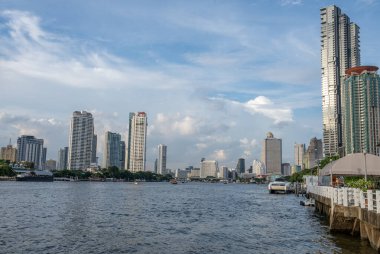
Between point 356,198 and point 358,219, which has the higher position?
point 356,198

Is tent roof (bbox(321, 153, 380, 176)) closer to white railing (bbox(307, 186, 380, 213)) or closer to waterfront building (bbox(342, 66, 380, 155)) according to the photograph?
white railing (bbox(307, 186, 380, 213))

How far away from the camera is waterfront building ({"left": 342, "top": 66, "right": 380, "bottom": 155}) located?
140 meters

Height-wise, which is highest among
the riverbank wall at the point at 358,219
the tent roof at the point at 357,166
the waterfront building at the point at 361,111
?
the waterfront building at the point at 361,111

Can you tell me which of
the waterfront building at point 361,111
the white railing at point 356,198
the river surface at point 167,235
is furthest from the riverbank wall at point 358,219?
the waterfront building at point 361,111

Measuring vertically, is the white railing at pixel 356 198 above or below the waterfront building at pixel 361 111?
below

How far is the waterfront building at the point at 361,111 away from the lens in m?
140

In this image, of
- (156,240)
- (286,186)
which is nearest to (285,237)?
(156,240)

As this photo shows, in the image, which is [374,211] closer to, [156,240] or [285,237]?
[285,237]

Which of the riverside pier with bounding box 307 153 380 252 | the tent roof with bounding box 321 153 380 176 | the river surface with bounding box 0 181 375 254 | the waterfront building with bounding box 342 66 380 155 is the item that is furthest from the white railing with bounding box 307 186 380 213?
the waterfront building with bounding box 342 66 380 155

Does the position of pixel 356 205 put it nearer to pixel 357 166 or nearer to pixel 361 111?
pixel 357 166

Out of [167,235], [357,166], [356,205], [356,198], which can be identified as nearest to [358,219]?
[356,205]

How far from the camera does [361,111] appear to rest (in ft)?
510

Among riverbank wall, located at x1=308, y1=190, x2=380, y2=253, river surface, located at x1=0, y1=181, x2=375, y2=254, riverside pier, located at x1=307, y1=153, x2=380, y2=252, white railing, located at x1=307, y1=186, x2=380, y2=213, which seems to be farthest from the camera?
river surface, located at x1=0, y1=181, x2=375, y2=254

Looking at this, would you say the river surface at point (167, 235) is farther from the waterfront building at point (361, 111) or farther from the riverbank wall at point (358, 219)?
the waterfront building at point (361, 111)
